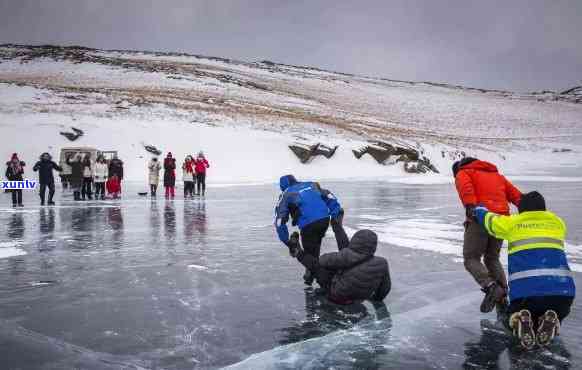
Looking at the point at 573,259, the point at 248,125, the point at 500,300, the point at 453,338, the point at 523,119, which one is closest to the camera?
the point at 453,338

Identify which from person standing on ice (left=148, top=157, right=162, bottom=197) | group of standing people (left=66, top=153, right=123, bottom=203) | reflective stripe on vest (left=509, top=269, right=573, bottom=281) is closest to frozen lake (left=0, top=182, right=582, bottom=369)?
reflective stripe on vest (left=509, top=269, right=573, bottom=281)

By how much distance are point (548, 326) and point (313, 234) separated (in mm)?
2514

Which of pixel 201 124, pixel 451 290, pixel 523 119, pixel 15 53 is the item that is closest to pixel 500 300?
pixel 451 290

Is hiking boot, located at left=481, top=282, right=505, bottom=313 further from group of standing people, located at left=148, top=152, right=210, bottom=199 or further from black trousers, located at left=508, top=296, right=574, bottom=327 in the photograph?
group of standing people, located at left=148, top=152, right=210, bottom=199

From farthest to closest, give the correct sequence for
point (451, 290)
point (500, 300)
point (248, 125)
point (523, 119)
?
point (523, 119) → point (248, 125) → point (451, 290) → point (500, 300)

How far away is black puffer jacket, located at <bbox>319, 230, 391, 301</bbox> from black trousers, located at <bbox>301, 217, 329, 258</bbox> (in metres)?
0.52

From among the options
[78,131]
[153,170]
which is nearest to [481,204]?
[153,170]

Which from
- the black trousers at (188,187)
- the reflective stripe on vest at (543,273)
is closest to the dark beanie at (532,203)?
the reflective stripe on vest at (543,273)

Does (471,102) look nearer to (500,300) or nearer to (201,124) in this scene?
(201,124)

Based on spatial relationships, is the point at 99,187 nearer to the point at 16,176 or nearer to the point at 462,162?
the point at 16,176

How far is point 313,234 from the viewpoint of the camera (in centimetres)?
585

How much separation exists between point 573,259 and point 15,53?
9109cm

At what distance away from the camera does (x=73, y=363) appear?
3863 millimetres

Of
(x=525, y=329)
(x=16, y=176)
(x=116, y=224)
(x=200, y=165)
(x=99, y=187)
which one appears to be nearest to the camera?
(x=525, y=329)
